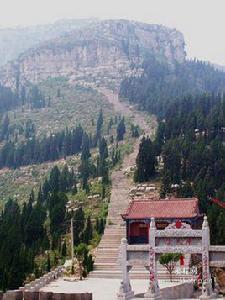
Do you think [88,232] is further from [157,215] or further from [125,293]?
[125,293]

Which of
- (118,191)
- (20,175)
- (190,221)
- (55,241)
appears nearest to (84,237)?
(55,241)

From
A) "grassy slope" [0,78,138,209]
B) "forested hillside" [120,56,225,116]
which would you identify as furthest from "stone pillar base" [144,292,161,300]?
"forested hillside" [120,56,225,116]

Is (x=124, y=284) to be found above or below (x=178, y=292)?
above

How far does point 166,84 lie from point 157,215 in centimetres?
7831

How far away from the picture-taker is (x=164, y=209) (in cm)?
5244

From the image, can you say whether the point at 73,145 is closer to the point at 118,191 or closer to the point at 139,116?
the point at 139,116

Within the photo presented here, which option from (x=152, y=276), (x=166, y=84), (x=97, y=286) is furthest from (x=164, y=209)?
(x=166, y=84)

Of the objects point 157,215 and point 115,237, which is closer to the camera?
point 157,215

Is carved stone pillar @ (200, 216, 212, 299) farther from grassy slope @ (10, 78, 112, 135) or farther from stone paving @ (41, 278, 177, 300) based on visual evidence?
grassy slope @ (10, 78, 112, 135)

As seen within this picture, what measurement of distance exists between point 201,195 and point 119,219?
22.3 feet

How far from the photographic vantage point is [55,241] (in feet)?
175

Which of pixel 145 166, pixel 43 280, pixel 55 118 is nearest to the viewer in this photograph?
pixel 43 280

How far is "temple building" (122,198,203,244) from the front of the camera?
5144cm

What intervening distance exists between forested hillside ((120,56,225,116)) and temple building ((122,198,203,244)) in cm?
5241
